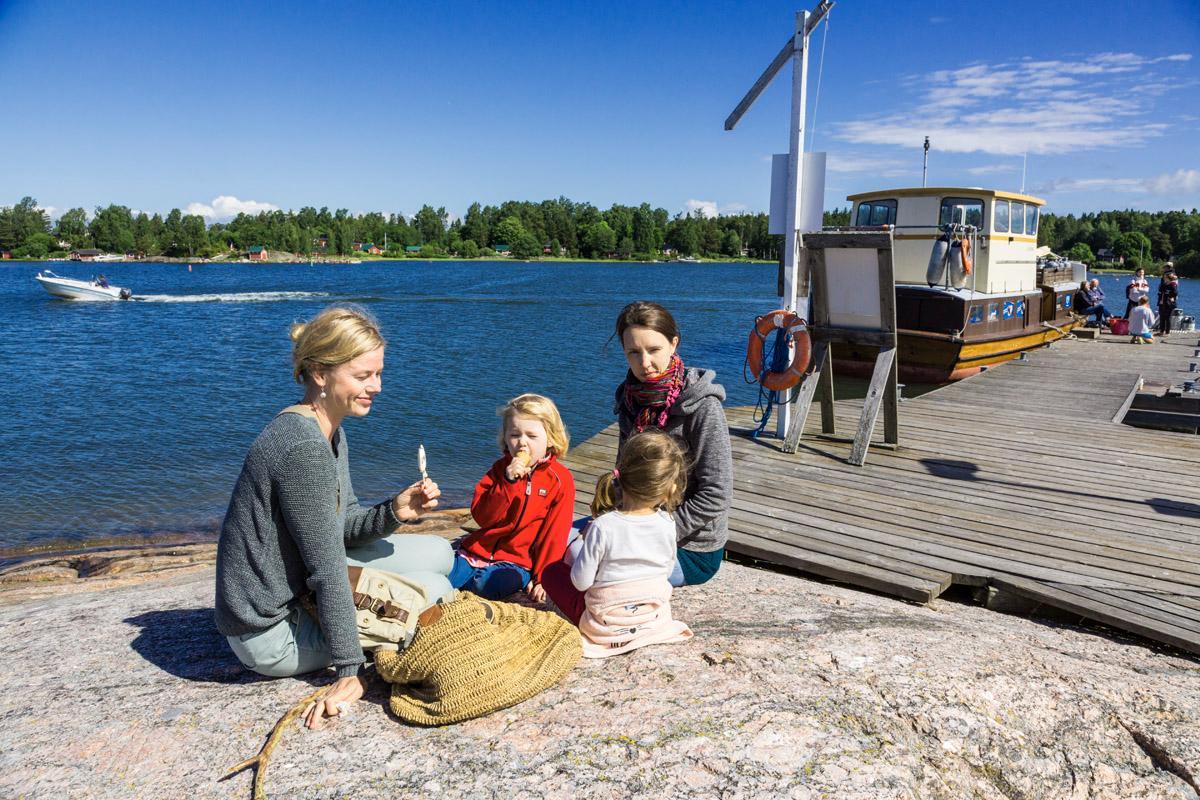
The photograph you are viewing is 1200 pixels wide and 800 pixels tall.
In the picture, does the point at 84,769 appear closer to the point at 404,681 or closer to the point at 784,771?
the point at 404,681

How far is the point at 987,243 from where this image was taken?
17188 millimetres

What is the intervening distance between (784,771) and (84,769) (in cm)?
223

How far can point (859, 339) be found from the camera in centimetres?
724

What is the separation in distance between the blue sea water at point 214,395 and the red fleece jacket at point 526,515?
22.9ft

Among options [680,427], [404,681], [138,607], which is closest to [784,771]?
[404,681]

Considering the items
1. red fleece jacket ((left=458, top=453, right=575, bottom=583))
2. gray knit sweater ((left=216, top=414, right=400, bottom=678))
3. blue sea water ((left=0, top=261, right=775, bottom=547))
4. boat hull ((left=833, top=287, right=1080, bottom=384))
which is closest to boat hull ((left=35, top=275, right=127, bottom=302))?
blue sea water ((left=0, top=261, right=775, bottom=547))

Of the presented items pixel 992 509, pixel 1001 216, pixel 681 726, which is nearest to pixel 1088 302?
pixel 1001 216

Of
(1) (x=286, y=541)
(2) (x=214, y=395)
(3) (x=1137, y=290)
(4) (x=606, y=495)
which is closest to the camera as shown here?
(1) (x=286, y=541)

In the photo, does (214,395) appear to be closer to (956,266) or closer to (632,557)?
(956,266)

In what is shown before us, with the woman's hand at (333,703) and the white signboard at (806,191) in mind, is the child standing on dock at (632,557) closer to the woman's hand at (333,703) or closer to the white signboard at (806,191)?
the woman's hand at (333,703)

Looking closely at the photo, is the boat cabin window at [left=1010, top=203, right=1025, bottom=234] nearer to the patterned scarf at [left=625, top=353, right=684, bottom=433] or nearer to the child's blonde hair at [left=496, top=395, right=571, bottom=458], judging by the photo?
the patterned scarf at [left=625, top=353, right=684, bottom=433]

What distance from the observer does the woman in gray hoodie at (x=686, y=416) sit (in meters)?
3.79

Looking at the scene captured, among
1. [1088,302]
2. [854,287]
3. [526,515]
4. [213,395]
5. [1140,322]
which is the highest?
[854,287]

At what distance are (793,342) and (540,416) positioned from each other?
4036 millimetres
